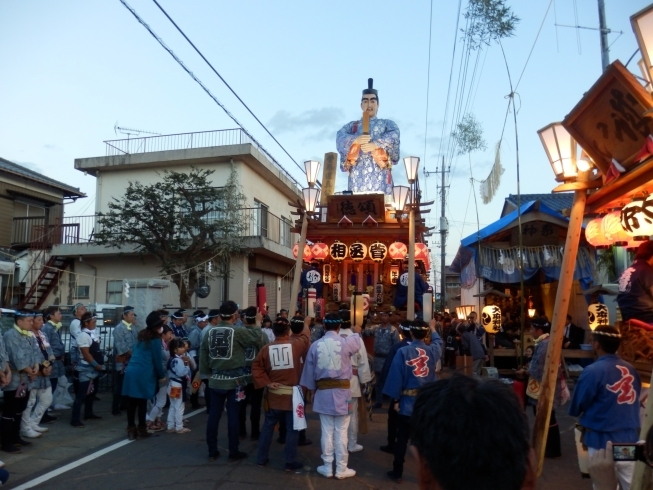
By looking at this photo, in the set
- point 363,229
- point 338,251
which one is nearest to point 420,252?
point 363,229

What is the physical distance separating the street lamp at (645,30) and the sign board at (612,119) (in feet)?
1.19

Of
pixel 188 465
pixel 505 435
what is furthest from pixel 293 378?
pixel 505 435

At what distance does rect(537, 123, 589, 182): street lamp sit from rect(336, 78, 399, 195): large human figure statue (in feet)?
31.2

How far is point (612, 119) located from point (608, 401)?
2682 mm

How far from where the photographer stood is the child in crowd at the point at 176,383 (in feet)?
28.3

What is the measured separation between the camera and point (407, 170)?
45.4 feet

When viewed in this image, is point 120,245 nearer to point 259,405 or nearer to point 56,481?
point 259,405

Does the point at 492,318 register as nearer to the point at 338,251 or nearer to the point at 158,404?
the point at 338,251

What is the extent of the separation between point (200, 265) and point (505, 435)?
57.1 feet

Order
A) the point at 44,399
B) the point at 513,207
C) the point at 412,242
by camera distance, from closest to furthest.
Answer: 1. the point at 44,399
2. the point at 412,242
3. the point at 513,207

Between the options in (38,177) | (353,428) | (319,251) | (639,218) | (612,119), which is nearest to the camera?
(612,119)

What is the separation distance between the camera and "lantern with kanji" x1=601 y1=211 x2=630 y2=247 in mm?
6422

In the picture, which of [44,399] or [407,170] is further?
[407,170]

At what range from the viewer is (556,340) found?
19.5 feet
